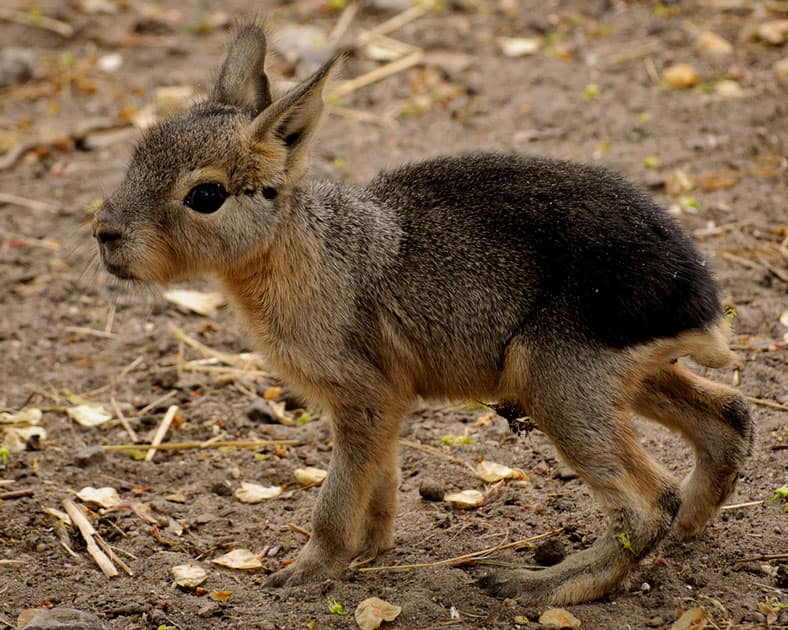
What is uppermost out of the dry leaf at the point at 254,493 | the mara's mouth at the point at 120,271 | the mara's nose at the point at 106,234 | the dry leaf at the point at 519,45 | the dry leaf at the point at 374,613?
the dry leaf at the point at 519,45

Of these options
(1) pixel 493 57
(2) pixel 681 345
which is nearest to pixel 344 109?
(1) pixel 493 57

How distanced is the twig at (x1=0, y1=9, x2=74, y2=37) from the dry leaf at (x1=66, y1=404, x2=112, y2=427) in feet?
16.3

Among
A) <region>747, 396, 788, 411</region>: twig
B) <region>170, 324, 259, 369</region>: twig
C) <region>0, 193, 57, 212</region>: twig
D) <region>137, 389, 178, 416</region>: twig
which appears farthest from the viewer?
<region>0, 193, 57, 212</region>: twig

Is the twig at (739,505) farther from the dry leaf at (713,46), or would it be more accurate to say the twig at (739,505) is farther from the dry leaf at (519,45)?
the dry leaf at (519,45)

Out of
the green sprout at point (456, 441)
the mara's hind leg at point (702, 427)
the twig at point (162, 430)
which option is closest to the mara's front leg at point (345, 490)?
the green sprout at point (456, 441)

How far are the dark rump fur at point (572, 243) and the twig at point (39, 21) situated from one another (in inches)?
236

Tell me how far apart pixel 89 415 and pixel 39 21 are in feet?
17.4

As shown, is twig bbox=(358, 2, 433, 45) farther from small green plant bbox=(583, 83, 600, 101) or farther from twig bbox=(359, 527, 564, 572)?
twig bbox=(359, 527, 564, 572)

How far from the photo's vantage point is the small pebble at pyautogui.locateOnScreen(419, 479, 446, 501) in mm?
4770

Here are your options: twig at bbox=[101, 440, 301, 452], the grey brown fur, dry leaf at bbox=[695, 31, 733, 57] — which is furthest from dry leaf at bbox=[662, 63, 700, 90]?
twig at bbox=[101, 440, 301, 452]

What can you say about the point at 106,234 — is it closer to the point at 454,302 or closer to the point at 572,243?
the point at 454,302

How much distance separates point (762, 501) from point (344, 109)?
4573 millimetres

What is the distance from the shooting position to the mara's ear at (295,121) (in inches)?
160

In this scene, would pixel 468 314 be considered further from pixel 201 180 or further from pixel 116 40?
pixel 116 40
